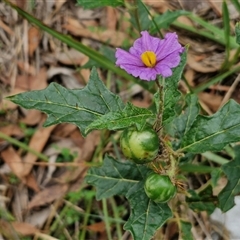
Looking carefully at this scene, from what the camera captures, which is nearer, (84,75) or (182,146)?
(182,146)

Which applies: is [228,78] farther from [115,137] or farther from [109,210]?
[109,210]

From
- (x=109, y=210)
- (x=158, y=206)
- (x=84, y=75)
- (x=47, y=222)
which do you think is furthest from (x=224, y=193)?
(x=84, y=75)

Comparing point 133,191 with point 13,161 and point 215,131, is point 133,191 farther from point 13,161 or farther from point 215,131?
point 13,161

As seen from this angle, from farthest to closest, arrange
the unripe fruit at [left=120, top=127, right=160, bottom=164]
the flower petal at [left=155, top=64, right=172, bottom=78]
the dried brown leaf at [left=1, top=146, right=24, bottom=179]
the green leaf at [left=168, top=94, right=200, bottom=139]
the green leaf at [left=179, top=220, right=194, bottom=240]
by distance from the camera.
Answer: the dried brown leaf at [left=1, top=146, right=24, bottom=179] → the green leaf at [left=179, top=220, right=194, bottom=240] → the green leaf at [left=168, top=94, right=200, bottom=139] → the unripe fruit at [left=120, top=127, right=160, bottom=164] → the flower petal at [left=155, top=64, right=172, bottom=78]

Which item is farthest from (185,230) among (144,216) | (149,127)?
(149,127)

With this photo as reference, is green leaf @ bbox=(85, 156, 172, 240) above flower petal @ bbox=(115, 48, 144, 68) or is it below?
below

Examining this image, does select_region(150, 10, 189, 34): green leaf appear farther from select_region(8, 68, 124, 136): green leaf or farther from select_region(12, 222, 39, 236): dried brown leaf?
select_region(12, 222, 39, 236): dried brown leaf

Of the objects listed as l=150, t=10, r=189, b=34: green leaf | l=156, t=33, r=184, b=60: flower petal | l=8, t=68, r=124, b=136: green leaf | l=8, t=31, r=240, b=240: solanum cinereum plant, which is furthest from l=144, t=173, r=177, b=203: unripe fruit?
l=150, t=10, r=189, b=34: green leaf
